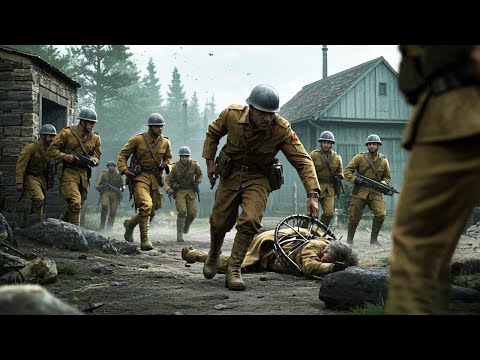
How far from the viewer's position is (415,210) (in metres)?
1.89

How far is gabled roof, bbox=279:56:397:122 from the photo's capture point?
2160cm

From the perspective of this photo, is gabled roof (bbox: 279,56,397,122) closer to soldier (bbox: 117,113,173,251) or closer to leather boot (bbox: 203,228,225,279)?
soldier (bbox: 117,113,173,251)

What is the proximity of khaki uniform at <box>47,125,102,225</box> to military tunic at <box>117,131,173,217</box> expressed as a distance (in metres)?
0.68

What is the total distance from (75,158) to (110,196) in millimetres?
8456

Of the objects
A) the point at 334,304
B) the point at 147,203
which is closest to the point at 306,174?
the point at 334,304

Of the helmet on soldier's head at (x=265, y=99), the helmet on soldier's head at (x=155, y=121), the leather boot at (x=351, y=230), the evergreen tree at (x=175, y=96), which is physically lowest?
the leather boot at (x=351, y=230)

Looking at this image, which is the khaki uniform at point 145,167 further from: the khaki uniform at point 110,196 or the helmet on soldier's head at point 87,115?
the khaki uniform at point 110,196

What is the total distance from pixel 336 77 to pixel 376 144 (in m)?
14.3

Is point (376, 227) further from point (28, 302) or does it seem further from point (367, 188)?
point (28, 302)

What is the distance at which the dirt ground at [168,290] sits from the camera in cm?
445

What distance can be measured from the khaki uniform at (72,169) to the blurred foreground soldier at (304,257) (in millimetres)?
3008

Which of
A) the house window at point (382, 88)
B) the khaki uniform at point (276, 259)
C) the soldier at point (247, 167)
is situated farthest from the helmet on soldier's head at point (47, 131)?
the house window at point (382, 88)

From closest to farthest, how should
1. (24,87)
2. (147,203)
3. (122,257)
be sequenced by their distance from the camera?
(122,257) → (147,203) → (24,87)
